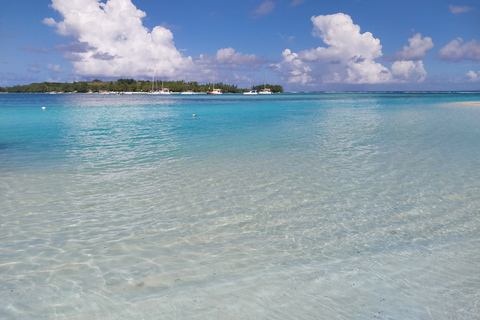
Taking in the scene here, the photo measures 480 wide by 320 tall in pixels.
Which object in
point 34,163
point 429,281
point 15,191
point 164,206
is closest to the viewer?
point 429,281

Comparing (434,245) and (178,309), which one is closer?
(178,309)

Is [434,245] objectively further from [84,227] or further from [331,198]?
[84,227]

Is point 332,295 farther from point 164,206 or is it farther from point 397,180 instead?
point 397,180

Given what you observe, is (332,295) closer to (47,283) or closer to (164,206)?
(47,283)

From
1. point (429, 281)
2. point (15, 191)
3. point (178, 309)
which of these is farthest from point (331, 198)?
point (15, 191)

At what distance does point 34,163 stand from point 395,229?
13495 mm

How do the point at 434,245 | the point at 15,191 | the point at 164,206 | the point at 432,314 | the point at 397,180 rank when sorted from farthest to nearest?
the point at 397,180 → the point at 15,191 → the point at 164,206 → the point at 434,245 → the point at 432,314

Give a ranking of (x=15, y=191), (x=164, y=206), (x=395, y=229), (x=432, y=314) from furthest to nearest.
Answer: (x=15, y=191) < (x=164, y=206) < (x=395, y=229) < (x=432, y=314)

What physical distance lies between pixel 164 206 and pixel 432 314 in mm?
5975

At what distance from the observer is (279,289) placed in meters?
4.89

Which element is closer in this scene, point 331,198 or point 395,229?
point 395,229

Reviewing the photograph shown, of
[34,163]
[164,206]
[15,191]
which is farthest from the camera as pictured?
[34,163]

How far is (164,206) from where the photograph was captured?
8.34 meters

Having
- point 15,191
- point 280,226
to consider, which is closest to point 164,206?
point 280,226
